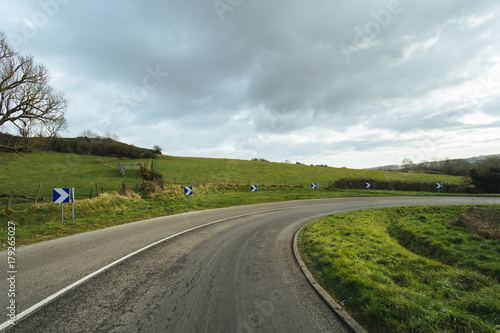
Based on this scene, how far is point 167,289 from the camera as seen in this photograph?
15.3 feet

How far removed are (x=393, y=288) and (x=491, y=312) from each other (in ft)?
4.45

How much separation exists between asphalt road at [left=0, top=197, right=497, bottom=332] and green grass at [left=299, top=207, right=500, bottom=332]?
679 mm

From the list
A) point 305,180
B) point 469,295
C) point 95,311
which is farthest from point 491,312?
point 305,180

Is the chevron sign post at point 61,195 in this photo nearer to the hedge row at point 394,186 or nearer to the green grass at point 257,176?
the green grass at point 257,176

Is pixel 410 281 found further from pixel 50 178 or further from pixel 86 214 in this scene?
pixel 50 178

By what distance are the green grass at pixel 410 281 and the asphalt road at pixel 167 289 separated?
2.23 ft

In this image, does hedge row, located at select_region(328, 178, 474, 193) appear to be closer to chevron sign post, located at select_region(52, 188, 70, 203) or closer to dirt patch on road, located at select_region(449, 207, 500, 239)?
dirt patch on road, located at select_region(449, 207, 500, 239)

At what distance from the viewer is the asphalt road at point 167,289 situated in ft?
11.5

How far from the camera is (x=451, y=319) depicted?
3412 mm

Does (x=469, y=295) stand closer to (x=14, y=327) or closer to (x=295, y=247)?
(x=295, y=247)

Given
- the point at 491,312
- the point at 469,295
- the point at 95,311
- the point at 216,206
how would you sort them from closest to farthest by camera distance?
the point at 491,312, the point at 95,311, the point at 469,295, the point at 216,206

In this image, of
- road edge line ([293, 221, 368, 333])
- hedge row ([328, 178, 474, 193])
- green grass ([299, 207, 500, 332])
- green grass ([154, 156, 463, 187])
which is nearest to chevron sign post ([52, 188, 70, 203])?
green grass ([299, 207, 500, 332])

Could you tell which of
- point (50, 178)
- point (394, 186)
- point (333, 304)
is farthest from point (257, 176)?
point (333, 304)

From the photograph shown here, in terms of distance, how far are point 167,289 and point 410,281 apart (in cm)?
539
